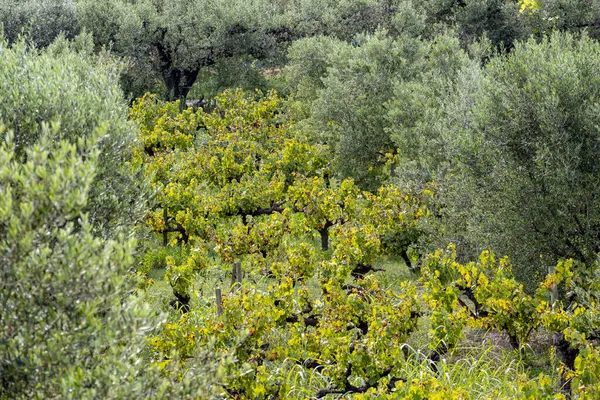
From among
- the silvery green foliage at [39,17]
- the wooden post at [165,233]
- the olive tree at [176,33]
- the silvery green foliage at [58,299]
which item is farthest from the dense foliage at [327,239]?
the silvery green foliage at [39,17]

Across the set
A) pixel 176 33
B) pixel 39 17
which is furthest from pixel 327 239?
pixel 39 17

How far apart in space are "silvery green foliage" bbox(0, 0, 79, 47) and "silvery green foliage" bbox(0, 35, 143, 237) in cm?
2627

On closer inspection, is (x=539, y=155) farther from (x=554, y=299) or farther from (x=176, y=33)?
(x=176, y=33)

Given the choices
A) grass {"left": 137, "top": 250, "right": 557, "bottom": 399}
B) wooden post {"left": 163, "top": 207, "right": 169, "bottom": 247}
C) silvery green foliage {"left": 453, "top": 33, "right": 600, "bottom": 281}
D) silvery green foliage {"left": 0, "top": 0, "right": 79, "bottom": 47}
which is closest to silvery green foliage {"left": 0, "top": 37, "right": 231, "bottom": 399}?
grass {"left": 137, "top": 250, "right": 557, "bottom": 399}

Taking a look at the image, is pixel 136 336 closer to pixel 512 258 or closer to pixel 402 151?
pixel 512 258

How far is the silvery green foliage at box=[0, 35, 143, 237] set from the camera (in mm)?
7918

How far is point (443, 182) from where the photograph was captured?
1555 centimetres

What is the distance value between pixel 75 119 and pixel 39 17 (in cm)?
2812

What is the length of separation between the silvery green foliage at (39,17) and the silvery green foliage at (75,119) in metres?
26.3

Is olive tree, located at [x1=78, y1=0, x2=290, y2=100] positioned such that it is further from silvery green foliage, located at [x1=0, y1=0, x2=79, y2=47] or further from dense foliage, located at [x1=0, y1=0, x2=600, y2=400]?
dense foliage, located at [x1=0, y1=0, x2=600, y2=400]

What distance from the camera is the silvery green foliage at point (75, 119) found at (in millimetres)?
7918

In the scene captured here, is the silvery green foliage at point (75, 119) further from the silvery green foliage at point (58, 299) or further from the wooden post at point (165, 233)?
the wooden post at point (165, 233)

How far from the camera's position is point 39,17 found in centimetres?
3291

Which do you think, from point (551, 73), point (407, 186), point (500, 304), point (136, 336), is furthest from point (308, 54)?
point (136, 336)
